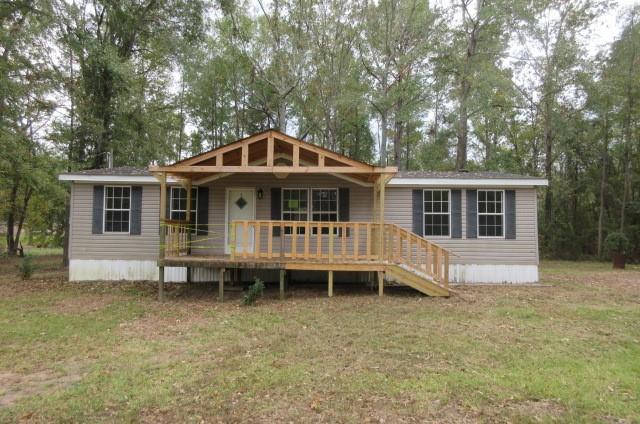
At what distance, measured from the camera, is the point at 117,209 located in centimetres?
1078

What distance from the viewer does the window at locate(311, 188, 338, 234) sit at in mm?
10836

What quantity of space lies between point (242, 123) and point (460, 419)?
24274 mm

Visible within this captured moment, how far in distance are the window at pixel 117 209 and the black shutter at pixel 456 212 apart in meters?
9.17

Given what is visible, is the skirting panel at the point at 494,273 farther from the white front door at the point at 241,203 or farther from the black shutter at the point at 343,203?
the white front door at the point at 241,203

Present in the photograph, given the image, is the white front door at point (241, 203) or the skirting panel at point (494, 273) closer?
the skirting panel at point (494, 273)

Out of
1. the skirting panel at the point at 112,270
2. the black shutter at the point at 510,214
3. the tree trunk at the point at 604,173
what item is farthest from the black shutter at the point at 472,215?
the tree trunk at the point at 604,173

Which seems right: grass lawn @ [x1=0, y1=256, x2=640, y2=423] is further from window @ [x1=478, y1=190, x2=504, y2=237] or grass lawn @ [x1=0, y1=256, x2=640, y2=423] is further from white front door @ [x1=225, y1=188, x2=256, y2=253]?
white front door @ [x1=225, y1=188, x2=256, y2=253]

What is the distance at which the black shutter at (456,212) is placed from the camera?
35.2 feet

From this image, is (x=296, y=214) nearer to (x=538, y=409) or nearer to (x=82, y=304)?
(x=82, y=304)

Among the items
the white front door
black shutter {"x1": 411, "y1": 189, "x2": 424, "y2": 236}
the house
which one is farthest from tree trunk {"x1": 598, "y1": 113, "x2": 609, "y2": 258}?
the white front door

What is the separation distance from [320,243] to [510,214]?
A: 18.9 ft

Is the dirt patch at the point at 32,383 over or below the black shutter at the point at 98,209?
below

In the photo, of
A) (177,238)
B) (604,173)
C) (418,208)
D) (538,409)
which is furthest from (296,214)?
(604,173)

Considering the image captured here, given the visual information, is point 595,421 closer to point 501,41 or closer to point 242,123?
point 501,41
